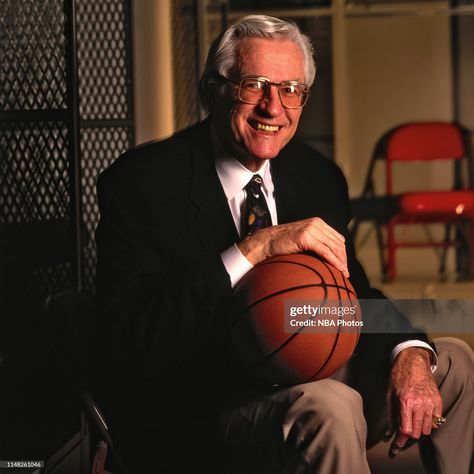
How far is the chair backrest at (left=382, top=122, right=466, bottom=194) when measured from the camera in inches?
173

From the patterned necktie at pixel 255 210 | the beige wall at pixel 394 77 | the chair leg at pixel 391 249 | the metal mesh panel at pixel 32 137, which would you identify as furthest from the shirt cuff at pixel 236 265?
A: the beige wall at pixel 394 77

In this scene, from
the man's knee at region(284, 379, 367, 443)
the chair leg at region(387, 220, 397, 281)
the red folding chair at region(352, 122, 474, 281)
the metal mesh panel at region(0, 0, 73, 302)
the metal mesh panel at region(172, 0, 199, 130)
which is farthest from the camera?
the chair leg at region(387, 220, 397, 281)

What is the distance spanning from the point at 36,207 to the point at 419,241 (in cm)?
301

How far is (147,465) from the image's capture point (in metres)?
1.59

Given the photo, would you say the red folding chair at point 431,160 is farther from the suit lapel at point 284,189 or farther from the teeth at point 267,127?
the teeth at point 267,127

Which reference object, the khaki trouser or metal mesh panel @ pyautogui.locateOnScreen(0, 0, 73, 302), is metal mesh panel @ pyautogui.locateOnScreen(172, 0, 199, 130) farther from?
the khaki trouser

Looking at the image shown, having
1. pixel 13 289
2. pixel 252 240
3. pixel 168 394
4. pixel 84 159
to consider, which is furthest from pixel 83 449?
pixel 84 159

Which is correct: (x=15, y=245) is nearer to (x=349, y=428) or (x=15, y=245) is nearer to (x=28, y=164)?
(x=28, y=164)

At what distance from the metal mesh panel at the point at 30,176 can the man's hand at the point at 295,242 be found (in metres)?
0.72

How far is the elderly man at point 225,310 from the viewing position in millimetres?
1475

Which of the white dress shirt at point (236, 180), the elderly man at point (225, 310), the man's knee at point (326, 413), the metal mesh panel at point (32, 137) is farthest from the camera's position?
the metal mesh panel at point (32, 137)

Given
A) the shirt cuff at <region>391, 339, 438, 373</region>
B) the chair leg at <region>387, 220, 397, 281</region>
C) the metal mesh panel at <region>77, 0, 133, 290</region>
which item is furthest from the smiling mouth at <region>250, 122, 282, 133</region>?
the chair leg at <region>387, 220, 397, 281</region>

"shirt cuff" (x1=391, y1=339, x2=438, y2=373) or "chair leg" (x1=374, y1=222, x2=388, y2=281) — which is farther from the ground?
"shirt cuff" (x1=391, y1=339, x2=438, y2=373)

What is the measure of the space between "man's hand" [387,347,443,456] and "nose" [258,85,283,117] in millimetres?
545
